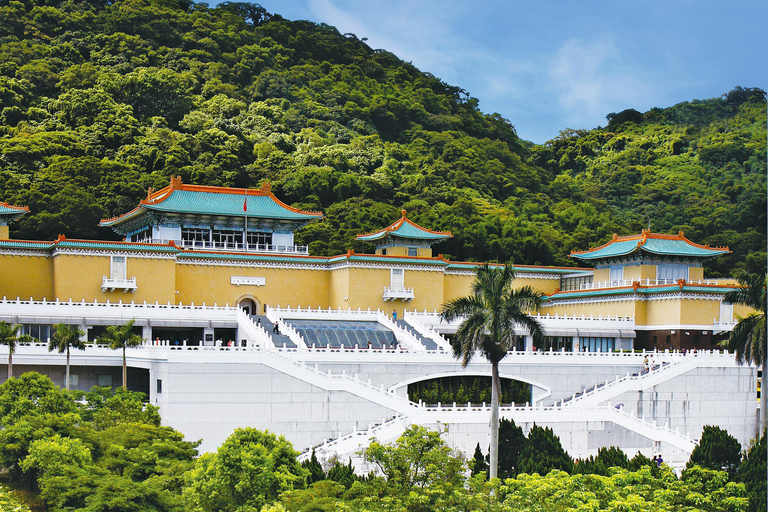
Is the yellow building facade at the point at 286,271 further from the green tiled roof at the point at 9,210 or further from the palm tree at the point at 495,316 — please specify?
the palm tree at the point at 495,316

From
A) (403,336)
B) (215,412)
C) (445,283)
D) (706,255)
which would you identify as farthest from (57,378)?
(706,255)

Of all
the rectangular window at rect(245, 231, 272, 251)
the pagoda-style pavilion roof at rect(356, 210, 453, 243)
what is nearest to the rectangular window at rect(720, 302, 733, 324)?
the pagoda-style pavilion roof at rect(356, 210, 453, 243)

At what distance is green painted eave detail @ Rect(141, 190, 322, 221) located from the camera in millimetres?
54562

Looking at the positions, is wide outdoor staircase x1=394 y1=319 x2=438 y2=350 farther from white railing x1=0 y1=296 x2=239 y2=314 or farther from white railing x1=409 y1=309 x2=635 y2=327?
white railing x1=0 y1=296 x2=239 y2=314

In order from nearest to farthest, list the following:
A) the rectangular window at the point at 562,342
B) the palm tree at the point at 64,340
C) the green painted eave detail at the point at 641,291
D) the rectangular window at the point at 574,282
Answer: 1. the palm tree at the point at 64,340
2. the green painted eave detail at the point at 641,291
3. the rectangular window at the point at 562,342
4. the rectangular window at the point at 574,282

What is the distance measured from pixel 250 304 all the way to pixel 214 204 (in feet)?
22.5

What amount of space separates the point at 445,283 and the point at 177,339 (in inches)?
719

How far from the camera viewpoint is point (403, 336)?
4622 cm

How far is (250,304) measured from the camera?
54156 mm

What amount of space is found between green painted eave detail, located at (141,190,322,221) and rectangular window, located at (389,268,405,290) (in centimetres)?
649

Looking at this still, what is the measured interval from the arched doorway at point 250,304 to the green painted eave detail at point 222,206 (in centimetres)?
545

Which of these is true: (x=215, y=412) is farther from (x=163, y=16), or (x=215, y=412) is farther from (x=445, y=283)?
(x=163, y=16)

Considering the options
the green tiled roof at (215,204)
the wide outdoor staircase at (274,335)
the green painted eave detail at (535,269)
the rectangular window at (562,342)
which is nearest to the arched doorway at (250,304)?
the wide outdoor staircase at (274,335)

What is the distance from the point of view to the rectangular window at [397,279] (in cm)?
5569
